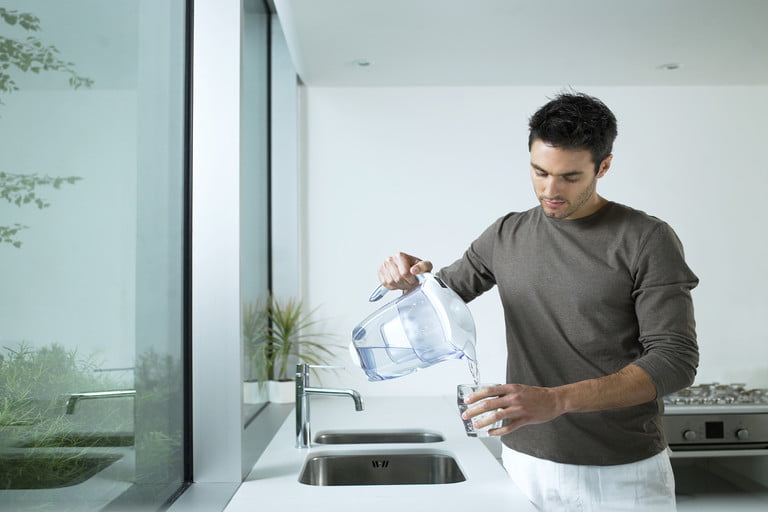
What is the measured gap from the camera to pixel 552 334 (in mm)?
1603

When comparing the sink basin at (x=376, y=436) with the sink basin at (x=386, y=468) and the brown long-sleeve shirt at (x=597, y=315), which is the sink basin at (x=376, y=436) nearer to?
the sink basin at (x=386, y=468)

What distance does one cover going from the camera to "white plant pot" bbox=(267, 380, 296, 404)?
9.27 feet

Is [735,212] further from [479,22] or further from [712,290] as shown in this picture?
[479,22]

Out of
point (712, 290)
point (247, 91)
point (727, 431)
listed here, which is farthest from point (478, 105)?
point (727, 431)

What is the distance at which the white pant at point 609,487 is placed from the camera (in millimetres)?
1542

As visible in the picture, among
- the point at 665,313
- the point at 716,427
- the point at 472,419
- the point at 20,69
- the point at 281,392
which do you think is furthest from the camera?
the point at 281,392

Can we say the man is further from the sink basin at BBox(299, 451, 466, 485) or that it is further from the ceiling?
the ceiling

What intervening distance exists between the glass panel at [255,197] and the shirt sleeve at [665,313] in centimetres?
133

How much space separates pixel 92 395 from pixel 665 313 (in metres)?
1.12

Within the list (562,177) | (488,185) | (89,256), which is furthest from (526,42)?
(89,256)

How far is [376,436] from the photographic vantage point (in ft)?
7.59

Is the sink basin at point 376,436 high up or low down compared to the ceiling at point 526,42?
down

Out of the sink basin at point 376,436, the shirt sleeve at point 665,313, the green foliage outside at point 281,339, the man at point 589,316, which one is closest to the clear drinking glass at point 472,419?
the man at point 589,316

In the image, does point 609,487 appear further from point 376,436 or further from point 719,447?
point 719,447
